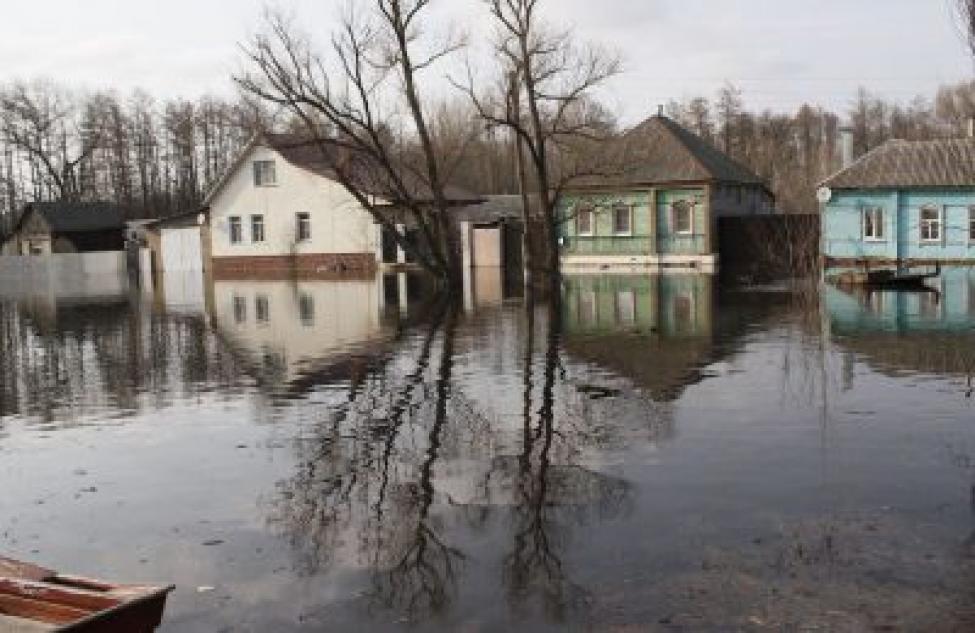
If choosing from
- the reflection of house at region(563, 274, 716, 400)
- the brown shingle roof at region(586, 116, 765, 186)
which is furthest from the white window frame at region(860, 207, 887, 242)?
the reflection of house at region(563, 274, 716, 400)

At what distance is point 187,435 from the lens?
11.9 meters

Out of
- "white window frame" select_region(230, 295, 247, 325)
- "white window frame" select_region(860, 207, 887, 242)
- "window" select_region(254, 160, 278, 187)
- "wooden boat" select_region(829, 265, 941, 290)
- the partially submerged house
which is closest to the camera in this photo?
"white window frame" select_region(230, 295, 247, 325)

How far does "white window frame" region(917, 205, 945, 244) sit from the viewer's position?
36312 mm

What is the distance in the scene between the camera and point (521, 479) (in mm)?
9242

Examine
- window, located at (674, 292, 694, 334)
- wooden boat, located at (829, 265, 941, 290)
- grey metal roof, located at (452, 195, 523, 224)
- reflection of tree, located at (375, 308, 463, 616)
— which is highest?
grey metal roof, located at (452, 195, 523, 224)

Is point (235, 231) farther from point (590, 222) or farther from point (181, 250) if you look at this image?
point (590, 222)

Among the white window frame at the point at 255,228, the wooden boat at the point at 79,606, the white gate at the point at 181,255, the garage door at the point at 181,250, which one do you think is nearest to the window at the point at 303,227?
the white window frame at the point at 255,228

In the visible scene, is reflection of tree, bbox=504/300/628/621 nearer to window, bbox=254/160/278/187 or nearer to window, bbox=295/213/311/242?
window, bbox=295/213/311/242

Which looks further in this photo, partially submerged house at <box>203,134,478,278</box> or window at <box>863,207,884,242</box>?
partially submerged house at <box>203,134,478,278</box>

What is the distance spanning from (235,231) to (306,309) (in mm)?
26498

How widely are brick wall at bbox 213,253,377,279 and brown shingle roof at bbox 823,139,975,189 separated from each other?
21.6 meters

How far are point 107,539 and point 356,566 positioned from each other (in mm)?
2326

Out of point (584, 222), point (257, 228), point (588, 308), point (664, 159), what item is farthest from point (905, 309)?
point (257, 228)

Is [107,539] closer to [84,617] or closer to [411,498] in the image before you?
[411,498]
